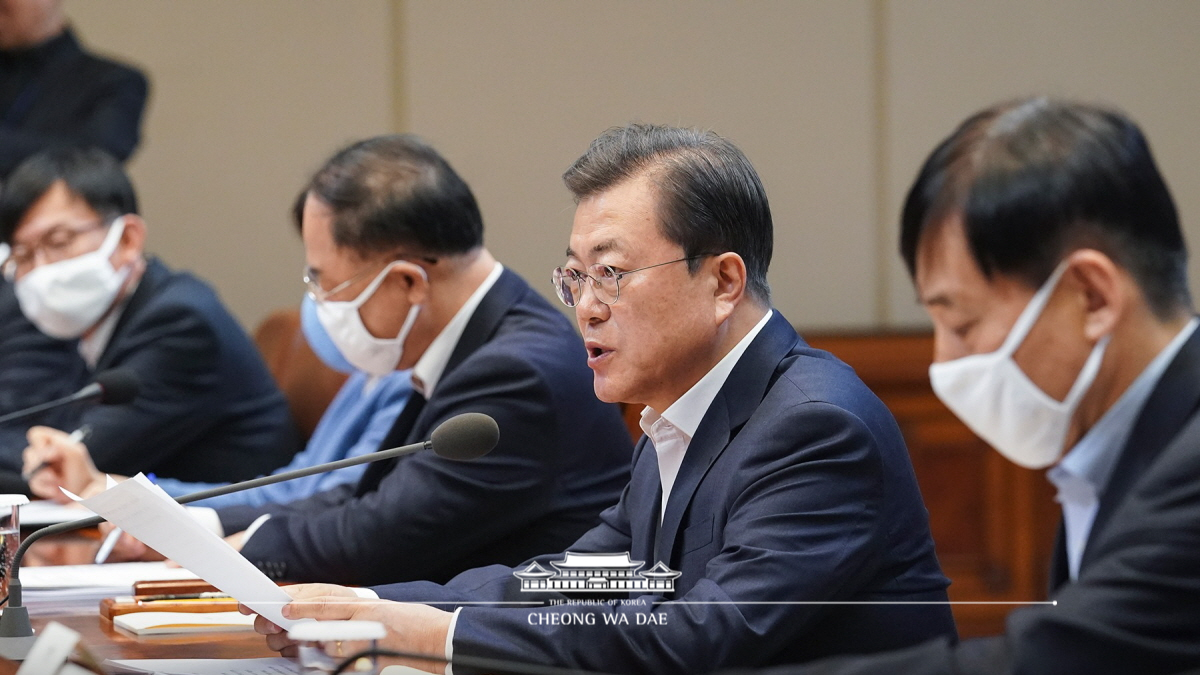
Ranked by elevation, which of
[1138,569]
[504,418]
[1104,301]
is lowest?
[504,418]

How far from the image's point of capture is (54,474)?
282 cm

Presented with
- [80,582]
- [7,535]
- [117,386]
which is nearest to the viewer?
[7,535]

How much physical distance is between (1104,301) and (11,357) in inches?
124

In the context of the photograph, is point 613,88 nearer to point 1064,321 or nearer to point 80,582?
point 80,582

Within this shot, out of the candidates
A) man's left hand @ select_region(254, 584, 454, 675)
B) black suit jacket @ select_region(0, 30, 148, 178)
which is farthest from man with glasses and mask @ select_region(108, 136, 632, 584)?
black suit jacket @ select_region(0, 30, 148, 178)

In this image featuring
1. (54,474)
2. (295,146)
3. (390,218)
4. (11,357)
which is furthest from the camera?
(295,146)

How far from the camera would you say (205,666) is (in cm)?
152

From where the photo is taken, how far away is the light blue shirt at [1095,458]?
134 centimetres

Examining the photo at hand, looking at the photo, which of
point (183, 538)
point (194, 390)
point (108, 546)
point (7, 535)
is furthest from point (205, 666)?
point (194, 390)

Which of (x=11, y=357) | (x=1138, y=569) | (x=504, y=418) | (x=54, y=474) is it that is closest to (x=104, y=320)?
(x=11, y=357)

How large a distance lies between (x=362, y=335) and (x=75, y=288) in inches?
48.5

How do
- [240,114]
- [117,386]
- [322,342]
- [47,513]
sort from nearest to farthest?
[47,513] < [117,386] < [322,342] < [240,114]

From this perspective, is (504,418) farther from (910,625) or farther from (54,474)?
(54,474)

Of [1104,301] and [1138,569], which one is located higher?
[1104,301]
